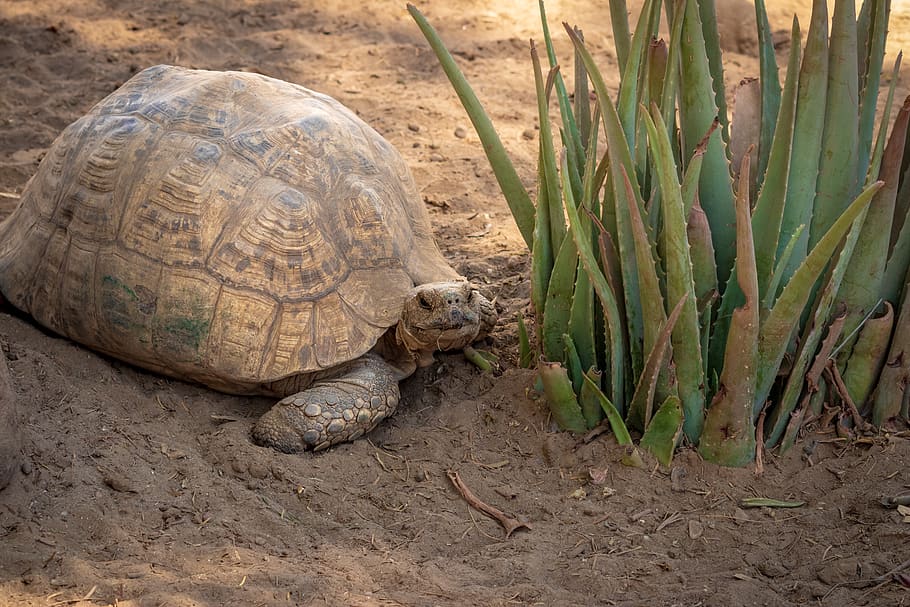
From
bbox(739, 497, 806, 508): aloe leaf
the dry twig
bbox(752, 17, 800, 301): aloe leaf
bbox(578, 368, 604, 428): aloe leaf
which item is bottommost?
the dry twig

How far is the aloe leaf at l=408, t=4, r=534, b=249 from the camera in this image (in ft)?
9.29

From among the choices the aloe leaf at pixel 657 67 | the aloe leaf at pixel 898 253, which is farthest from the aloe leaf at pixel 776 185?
the aloe leaf at pixel 898 253

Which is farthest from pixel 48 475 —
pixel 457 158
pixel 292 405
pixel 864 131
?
pixel 457 158

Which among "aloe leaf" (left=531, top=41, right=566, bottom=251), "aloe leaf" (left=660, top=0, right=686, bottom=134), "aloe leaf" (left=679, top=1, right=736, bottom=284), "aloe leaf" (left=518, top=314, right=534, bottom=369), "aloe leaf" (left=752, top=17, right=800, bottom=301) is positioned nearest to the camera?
"aloe leaf" (left=660, top=0, right=686, bottom=134)

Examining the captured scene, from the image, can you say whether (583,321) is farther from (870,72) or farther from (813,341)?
(870,72)

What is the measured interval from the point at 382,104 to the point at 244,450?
3.35m

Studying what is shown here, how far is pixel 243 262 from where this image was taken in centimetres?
321

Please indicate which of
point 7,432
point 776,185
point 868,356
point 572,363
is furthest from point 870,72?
point 7,432

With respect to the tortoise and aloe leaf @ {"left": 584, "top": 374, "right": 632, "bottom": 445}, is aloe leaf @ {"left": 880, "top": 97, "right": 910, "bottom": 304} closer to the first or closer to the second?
aloe leaf @ {"left": 584, "top": 374, "right": 632, "bottom": 445}

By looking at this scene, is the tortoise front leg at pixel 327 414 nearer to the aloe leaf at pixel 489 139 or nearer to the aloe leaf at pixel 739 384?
the aloe leaf at pixel 489 139

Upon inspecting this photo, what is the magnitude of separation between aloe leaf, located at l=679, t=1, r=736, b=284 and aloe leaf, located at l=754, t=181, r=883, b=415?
0.26 meters

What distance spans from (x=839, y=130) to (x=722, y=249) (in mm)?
452

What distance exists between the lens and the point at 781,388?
9.18 ft

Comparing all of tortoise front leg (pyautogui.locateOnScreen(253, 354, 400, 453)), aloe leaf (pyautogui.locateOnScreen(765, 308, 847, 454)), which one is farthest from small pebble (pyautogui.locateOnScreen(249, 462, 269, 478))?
aloe leaf (pyautogui.locateOnScreen(765, 308, 847, 454))
